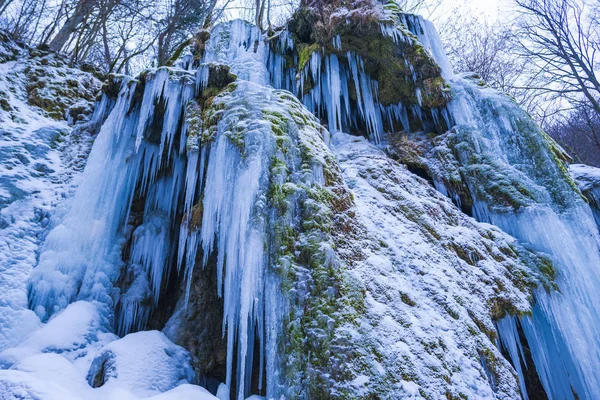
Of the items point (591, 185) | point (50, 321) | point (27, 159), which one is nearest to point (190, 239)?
point (50, 321)

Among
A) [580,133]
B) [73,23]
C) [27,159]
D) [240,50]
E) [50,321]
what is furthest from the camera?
[580,133]

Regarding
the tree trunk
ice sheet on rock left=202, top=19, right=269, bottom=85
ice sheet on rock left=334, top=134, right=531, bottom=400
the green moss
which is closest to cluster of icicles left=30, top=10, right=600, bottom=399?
ice sheet on rock left=334, top=134, right=531, bottom=400

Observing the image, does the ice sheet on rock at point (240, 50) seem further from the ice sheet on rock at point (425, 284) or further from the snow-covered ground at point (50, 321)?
the ice sheet on rock at point (425, 284)

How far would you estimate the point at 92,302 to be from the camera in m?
4.52

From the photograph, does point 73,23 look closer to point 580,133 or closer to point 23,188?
point 23,188

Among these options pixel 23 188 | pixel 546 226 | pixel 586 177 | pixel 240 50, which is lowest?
pixel 546 226

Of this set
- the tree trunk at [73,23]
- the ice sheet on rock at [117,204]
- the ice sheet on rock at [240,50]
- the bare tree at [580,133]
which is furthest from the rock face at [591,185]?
the tree trunk at [73,23]

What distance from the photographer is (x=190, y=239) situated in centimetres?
409

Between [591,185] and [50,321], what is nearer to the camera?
[50,321]

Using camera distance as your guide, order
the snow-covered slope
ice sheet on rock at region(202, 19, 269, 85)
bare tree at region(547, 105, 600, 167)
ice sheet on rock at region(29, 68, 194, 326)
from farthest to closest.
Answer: bare tree at region(547, 105, 600, 167)
ice sheet on rock at region(202, 19, 269, 85)
ice sheet on rock at region(29, 68, 194, 326)
the snow-covered slope

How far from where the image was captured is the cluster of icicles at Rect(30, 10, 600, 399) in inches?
139

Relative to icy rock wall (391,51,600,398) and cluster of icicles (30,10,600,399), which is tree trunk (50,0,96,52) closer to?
cluster of icicles (30,10,600,399)

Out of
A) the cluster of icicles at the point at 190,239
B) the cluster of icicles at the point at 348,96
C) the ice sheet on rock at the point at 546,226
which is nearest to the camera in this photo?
the cluster of icicles at the point at 190,239

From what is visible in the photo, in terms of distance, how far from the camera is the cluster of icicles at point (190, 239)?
3523 millimetres
